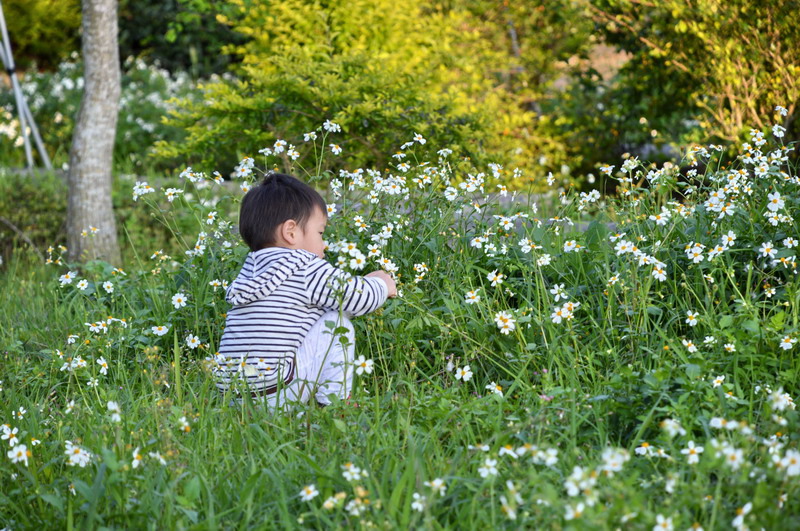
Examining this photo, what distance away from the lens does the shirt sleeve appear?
9.76ft

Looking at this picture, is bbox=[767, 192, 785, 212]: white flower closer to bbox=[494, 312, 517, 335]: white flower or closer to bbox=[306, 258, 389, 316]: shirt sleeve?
bbox=[494, 312, 517, 335]: white flower

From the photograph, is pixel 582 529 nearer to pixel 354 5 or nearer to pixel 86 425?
pixel 86 425

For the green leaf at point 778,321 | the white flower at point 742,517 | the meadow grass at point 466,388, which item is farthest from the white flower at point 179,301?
the white flower at point 742,517

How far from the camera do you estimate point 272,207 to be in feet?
10.3

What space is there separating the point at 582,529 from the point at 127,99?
8.40 m

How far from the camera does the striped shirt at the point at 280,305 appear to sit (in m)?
3.00

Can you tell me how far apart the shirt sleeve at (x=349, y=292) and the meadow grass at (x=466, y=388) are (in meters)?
0.11

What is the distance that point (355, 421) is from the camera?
8.63 feet

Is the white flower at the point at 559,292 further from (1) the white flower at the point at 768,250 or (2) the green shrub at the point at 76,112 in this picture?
(2) the green shrub at the point at 76,112

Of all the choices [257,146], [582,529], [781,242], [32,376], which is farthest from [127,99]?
[582,529]

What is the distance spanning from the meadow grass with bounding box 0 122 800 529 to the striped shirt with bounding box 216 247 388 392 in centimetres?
14

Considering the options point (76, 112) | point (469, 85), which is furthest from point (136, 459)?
point (76, 112)

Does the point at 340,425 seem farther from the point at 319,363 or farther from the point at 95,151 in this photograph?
the point at 95,151

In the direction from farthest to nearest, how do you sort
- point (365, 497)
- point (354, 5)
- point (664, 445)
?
point (354, 5) → point (664, 445) → point (365, 497)
